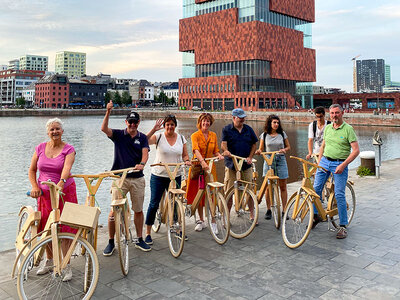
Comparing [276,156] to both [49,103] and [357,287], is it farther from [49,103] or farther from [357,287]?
[49,103]

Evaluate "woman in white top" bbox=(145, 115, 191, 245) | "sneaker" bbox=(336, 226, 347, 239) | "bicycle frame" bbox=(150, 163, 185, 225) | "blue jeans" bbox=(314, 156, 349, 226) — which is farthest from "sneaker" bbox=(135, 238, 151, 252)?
"sneaker" bbox=(336, 226, 347, 239)

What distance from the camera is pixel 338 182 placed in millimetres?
6777

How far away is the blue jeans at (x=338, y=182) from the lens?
6.75 metres

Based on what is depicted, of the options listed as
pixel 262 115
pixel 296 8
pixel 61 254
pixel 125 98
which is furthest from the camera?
pixel 125 98

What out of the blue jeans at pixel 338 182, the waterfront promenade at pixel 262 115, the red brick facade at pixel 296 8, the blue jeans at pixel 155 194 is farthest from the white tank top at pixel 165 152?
the red brick facade at pixel 296 8

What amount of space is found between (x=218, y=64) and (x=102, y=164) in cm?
8258

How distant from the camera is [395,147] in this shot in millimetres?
30844

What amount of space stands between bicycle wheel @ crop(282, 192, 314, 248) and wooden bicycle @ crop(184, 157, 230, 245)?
104 centimetres

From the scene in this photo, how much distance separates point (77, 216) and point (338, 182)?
460cm

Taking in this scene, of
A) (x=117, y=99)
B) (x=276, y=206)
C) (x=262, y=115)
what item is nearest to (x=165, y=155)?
(x=276, y=206)

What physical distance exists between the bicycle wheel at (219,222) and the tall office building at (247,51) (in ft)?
287

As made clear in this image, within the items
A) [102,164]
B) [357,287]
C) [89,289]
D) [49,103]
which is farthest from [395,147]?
[49,103]

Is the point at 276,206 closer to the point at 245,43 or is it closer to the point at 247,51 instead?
the point at 247,51

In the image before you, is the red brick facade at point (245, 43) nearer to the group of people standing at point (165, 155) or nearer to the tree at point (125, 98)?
the tree at point (125, 98)
